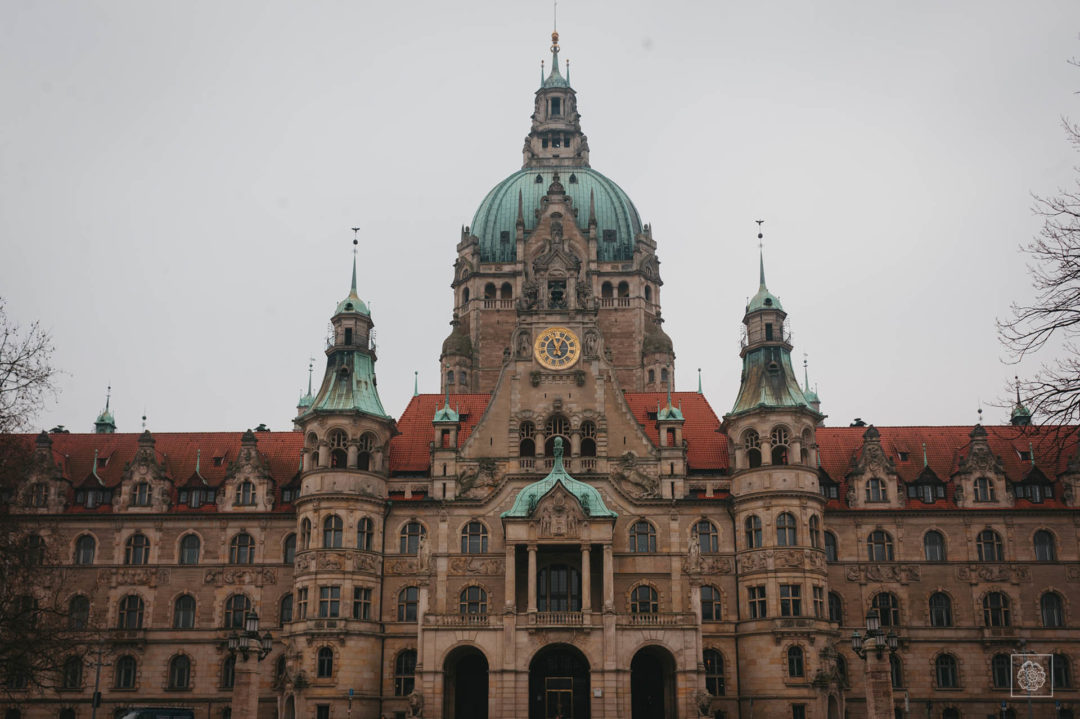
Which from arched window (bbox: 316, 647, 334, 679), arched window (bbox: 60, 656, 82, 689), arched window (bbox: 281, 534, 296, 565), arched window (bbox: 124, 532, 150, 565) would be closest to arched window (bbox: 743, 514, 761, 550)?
arched window (bbox: 316, 647, 334, 679)

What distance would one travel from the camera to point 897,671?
6269 centimetres

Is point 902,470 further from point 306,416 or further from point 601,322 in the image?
point 306,416

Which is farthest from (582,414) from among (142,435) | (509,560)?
(142,435)

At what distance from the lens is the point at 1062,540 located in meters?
64.4

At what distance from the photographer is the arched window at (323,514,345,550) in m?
62.4

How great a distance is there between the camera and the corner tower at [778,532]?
195 feet

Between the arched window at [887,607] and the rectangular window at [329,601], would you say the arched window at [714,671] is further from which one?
the rectangular window at [329,601]

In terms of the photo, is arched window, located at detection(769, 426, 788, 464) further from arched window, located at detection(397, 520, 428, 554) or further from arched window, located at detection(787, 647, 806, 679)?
arched window, located at detection(397, 520, 428, 554)

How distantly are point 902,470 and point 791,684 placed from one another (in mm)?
15977

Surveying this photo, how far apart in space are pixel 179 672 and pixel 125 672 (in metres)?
3.14

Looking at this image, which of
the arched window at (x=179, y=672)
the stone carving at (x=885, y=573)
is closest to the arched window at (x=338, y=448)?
the arched window at (x=179, y=672)

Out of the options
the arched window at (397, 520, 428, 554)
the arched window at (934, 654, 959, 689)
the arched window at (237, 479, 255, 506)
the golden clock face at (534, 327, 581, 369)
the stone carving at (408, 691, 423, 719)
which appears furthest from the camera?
the arched window at (237, 479, 255, 506)

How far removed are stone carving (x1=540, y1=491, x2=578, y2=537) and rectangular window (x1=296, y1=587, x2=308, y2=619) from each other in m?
13.8

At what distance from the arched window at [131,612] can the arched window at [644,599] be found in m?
28.6
